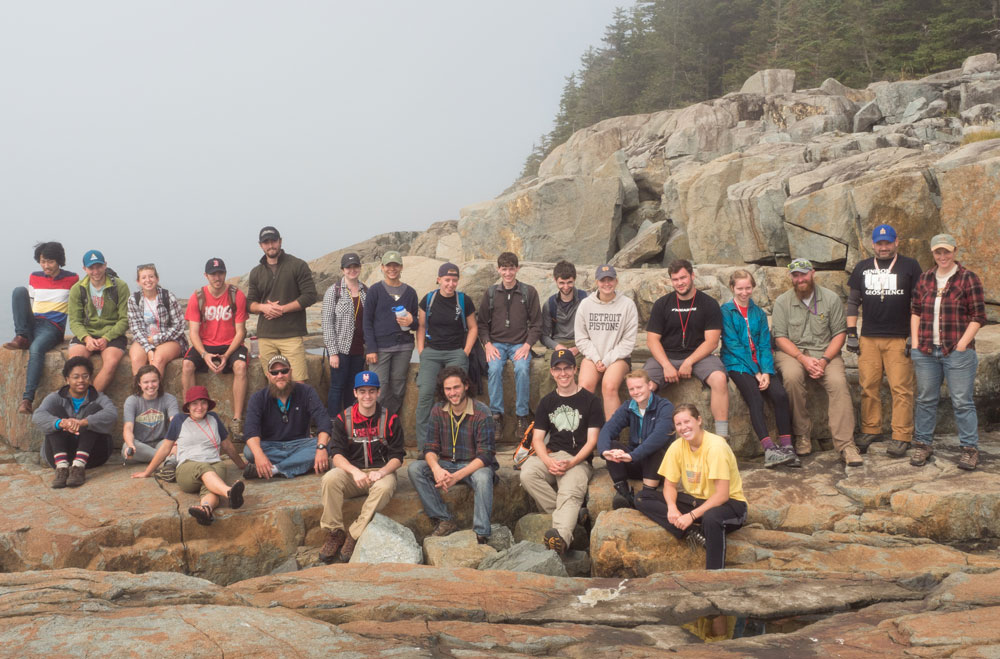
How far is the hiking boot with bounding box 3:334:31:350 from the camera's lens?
8791mm

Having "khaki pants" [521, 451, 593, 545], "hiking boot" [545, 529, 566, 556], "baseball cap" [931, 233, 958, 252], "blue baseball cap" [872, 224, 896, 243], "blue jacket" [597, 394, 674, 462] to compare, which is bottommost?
"hiking boot" [545, 529, 566, 556]

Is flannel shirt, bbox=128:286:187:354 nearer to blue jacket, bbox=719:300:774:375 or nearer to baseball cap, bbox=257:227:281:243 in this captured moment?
baseball cap, bbox=257:227:281:243

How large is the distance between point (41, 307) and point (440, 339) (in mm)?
5103

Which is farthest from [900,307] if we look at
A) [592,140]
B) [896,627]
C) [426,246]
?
[592,140]

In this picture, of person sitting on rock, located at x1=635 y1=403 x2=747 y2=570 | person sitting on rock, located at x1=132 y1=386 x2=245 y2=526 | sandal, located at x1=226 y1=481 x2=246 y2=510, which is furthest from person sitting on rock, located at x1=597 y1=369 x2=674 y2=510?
person sitting on rock, located at x1=132 y1=386 x2=245 y2=526

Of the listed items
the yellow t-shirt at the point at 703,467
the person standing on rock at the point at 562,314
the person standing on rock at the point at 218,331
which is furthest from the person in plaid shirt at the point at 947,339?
the person standing on rock at the point at 218,331

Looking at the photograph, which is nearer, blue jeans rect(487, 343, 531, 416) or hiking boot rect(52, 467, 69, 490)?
hiking boot rect(52, 467, 69, 490)

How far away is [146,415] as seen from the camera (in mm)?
8062

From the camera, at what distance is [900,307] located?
7.71 meters

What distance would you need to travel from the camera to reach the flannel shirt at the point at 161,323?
8.52m

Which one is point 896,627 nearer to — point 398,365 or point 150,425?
point 398,365

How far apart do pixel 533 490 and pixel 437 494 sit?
1.02 meters

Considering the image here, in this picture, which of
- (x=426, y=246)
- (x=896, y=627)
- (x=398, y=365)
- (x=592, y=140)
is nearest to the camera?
(x=896, y=627)

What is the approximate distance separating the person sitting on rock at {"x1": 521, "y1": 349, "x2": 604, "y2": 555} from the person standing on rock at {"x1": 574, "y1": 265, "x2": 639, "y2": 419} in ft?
1.63
